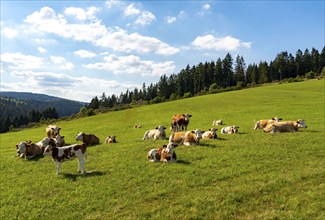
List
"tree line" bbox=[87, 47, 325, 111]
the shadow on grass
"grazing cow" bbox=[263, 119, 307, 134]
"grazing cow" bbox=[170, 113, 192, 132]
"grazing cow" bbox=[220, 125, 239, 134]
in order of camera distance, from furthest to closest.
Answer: "tree line" bbox=[87, 47, 325, 111] → "grazing cow" bbox=[170, 113, 192, 132] → "grazing cow" bbox=[220, 125, 239, 134] → "grazing cow" bbox=[263, 119, 307, 134] → the shadow on grass

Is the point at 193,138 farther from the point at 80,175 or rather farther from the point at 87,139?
the point at 87,139

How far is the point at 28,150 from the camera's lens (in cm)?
2106

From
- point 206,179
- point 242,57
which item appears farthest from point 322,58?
point 206,179

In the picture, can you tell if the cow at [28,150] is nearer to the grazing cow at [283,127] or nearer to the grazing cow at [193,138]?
the grazing cow at [193,138]

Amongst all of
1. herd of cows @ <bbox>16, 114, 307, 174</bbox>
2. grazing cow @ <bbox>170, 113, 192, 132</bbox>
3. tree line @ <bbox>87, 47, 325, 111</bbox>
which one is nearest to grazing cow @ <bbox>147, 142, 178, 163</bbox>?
herd of cows @ <bbox>16, 114, 307, 174</bbox>

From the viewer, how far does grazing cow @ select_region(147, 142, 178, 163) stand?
16.6m

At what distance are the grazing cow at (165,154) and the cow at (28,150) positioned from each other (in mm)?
8708

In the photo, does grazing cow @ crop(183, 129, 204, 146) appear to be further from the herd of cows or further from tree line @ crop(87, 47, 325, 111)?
tree line @ crop(87, 47, 325, 111)

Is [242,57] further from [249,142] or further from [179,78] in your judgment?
[249,142]

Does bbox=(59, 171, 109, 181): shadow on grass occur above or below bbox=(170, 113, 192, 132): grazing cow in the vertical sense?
below

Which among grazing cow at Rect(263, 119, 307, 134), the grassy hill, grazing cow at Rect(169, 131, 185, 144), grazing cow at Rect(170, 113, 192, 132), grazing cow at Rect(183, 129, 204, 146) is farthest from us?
grazing cow at Rect(170, 113, 192, 132)

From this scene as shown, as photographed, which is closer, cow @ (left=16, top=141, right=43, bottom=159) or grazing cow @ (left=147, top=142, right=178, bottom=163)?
grazing cow @ (left=147, top=142, right=178, bottom=163)

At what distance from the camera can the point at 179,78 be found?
140625 mm

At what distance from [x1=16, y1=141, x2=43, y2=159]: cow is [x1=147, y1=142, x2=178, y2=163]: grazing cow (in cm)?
871
